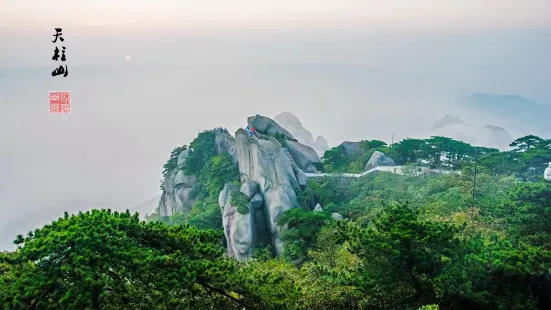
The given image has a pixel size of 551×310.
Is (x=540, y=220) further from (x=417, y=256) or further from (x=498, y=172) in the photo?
(x=498, y=172)

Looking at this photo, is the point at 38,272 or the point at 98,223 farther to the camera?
the point at 98,223

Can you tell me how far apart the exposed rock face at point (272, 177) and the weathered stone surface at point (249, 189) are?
0.19m

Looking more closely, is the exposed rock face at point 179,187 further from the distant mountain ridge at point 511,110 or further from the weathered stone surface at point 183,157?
the distant mountain ridge at point 511,110

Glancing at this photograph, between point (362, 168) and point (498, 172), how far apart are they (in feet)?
18.5

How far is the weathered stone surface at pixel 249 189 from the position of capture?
70.0 feet

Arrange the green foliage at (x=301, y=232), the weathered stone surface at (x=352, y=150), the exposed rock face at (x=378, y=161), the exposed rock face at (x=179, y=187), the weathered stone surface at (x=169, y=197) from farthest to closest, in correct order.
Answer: the weathered stone surface at (x=169, y=197) → the weathered stone surface at (x=352, y=150) → the exposed rock face at (x=179, y=187) → the exposed rock face at (x=378, y=161) → the green foliage at (x=301, y=232)

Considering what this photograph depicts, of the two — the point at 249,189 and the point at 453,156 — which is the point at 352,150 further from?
the point at 249,189

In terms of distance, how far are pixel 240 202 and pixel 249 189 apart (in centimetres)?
92

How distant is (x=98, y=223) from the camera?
7.92 m

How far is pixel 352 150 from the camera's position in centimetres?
2808

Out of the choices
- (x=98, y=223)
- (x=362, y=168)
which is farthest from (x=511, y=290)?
(x=362, y=168)

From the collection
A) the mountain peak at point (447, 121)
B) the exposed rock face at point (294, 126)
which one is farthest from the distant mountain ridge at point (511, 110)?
the exposed rock face at point (294, 126)

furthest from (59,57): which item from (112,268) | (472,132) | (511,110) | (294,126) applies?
(511,110)

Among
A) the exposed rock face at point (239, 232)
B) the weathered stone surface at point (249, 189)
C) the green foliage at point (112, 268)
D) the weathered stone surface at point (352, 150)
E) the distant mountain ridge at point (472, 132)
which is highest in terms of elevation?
the distant mountain ridge at point (472, 132)
